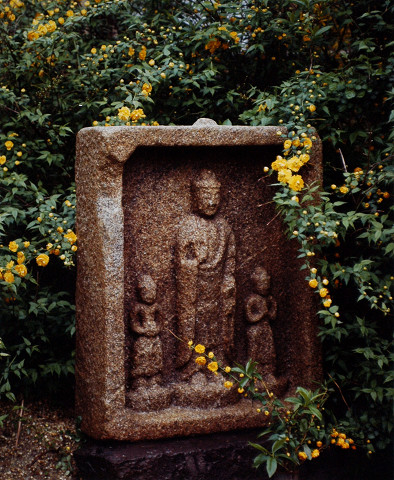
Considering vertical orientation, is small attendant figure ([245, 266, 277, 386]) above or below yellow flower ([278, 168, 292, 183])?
below

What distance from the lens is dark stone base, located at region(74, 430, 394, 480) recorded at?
2551 millimetres

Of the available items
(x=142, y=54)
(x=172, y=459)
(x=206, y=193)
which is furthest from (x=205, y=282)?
(x=142, y=54)

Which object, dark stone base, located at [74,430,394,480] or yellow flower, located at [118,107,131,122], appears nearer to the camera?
dark stone base, located at [74,430,394,480]

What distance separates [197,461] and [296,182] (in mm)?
1376

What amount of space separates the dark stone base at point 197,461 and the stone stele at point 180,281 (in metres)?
0.06

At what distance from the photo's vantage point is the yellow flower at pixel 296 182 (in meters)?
2.63

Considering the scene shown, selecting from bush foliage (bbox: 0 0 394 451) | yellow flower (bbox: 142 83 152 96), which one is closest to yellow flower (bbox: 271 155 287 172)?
bush foliage (bbox: 0 0 394 451)

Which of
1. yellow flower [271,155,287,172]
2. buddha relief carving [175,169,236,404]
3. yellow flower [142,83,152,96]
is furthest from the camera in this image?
yellow flower [142,83,152,96]

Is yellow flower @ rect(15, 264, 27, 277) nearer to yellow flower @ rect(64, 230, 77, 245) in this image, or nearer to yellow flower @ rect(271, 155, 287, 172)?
yellow flower @ rect(64, 230, 77, 245)

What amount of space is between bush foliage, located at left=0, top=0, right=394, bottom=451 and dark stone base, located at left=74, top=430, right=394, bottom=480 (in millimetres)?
237

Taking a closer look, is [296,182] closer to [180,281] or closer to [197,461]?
[180,281]

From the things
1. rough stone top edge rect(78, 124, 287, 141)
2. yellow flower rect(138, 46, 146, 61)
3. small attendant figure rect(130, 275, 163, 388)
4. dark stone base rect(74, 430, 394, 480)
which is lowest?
dark stone base rect(74, 430, 394, 480)

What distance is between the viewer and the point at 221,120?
3699 millimetres

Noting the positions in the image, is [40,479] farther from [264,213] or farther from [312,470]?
[264,213]
